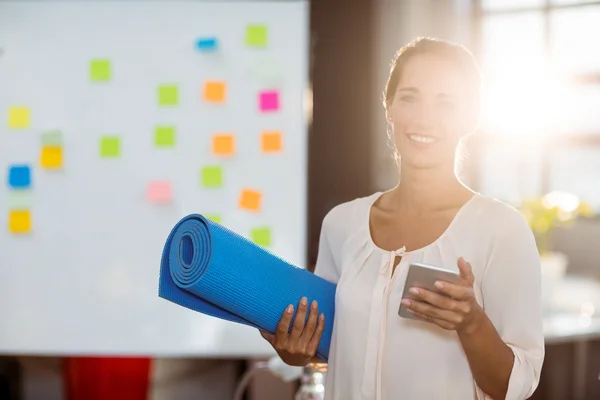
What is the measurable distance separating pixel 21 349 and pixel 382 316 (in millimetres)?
1355

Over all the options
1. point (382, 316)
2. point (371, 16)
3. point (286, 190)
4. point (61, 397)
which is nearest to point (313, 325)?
point (382, 316)

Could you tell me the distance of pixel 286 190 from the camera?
1881mm

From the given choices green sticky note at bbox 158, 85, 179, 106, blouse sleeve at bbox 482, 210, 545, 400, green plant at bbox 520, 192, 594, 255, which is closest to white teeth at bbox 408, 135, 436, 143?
blouse sleeve at bbox 482, 210, 545, 400

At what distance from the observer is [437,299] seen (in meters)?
0.77

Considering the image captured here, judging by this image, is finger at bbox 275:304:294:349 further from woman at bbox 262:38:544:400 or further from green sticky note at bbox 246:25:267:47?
green sticky note at bbox 246:25:267:47

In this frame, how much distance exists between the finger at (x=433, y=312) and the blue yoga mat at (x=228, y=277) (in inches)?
7.5

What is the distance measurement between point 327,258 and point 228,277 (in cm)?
25

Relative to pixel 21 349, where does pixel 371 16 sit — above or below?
above

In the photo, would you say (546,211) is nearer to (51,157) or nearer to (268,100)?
(268,100)

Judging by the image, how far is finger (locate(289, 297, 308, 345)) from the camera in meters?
0.93

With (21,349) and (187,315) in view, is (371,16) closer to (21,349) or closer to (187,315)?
(187,315)

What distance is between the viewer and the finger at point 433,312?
2.55 ft

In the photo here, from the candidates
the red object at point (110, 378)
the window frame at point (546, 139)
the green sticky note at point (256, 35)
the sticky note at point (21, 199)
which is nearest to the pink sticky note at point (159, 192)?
the sticky note at point (21, 199)

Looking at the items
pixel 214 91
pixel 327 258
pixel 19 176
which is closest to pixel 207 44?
pixel 214 91
